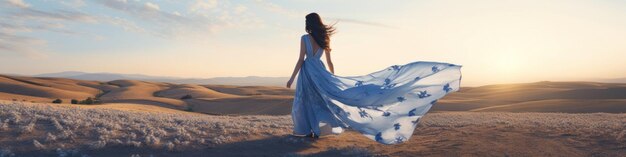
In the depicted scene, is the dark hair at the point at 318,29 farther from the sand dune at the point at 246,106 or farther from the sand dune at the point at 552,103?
the sand dune at the point at 246,106

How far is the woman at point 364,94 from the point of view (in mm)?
8148

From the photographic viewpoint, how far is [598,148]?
8.08 metres

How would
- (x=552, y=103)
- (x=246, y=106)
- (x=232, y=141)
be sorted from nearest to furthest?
(x=232, y=141) → (x=552, y=103) → (x=246, y=106)

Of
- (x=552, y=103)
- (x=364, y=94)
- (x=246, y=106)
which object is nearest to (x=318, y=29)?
(x=364, y=94)

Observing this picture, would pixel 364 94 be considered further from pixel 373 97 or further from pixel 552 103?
pixel 552 103

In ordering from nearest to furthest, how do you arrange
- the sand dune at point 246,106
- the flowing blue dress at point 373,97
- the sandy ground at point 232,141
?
the sandy ground at point 232,141, the flowing blue dress at point 373,97, the sand dune at point 246,106

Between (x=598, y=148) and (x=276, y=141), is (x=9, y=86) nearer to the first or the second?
(x=276, y=141)

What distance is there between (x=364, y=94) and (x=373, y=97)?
0.16 meters

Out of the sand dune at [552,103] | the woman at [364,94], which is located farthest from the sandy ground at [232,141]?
the sand dune at [552,103]

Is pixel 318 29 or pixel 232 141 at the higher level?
pixel 318 29

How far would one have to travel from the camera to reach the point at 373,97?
27.3ft

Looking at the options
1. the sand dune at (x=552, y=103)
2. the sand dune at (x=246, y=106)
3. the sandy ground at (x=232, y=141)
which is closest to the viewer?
the sandy ground at (x=232, y=141)

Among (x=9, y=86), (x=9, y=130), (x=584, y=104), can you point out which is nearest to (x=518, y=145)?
(x=9, y=130)

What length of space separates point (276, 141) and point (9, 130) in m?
4.02
